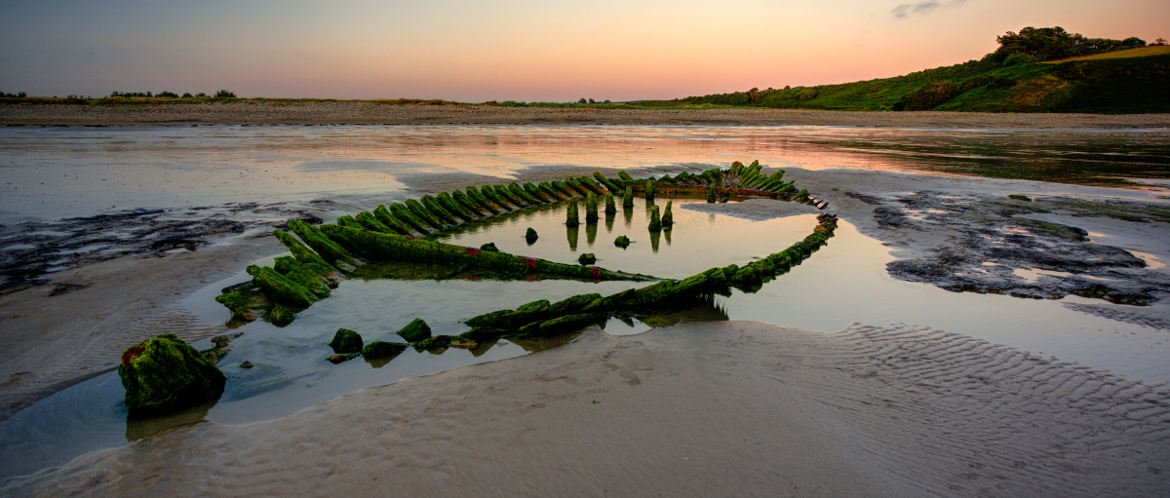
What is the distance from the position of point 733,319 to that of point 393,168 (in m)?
15.0

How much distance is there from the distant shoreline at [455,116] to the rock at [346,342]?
41.6 m

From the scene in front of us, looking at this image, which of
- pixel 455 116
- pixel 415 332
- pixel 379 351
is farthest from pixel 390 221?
pixel 455 116

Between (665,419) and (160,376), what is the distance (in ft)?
11.5

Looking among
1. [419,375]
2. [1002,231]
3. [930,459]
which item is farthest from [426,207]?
[1002,231]

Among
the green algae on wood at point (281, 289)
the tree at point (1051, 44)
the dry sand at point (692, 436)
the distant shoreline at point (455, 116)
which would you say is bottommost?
the dry sand at point (692, 436)

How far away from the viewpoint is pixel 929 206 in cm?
1263

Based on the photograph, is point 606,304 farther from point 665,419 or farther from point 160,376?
point 160,376

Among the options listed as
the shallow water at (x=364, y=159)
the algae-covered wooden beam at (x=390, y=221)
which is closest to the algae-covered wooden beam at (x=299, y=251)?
the algae-covered wooden beam at (x=390, y=221)

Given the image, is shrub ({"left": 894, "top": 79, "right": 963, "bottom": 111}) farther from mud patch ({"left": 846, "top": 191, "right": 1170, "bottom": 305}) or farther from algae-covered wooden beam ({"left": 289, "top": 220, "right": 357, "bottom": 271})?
algae-covered wooden beam ({"left": 289, "top": 220, "right": 357, "bottom": 271})

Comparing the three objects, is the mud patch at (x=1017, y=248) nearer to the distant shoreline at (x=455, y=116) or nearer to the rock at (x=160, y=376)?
the rock at (x=160, y=376)

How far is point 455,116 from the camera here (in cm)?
5028

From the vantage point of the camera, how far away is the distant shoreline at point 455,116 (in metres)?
39.6

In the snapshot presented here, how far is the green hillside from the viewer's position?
5391 cm

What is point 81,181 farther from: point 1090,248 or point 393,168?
point 1090,248
